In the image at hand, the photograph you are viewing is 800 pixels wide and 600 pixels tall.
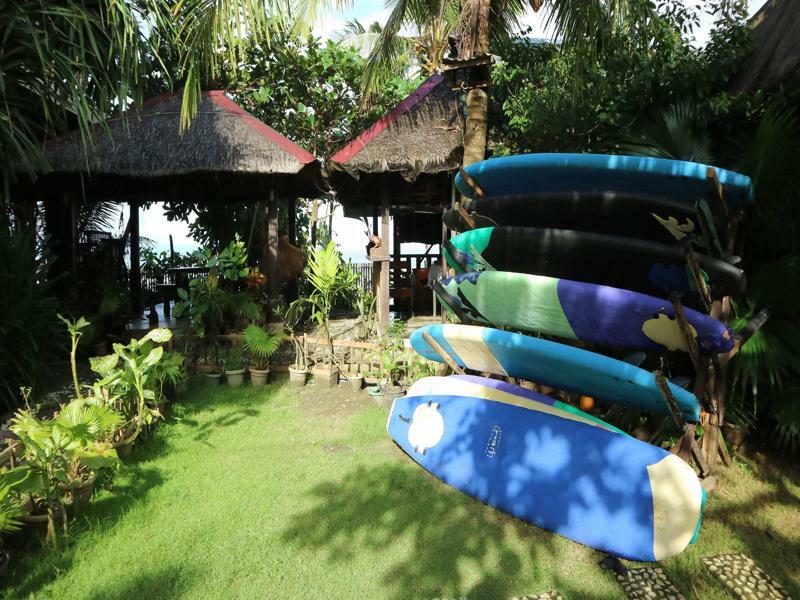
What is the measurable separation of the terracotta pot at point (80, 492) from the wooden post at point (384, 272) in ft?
15.6

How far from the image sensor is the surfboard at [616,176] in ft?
10.9

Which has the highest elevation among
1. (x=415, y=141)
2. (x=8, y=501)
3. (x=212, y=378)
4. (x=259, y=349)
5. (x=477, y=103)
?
(x=477, y=103)

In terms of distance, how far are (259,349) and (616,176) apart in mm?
4686

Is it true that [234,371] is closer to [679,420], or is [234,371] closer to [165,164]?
[165,164]

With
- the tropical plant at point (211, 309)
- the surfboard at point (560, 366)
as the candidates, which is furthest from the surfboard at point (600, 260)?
the tropical plant at point (211, 309)

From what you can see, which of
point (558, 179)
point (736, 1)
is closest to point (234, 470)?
point (558, 179)

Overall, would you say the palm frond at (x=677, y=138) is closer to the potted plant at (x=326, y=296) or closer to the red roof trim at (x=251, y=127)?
the potted plant at (x=326, y=296)

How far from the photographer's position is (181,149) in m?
7.61

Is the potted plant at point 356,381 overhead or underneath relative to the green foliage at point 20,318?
underneath

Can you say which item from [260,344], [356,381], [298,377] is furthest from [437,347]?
[260,344]

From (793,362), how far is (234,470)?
15.3 ft

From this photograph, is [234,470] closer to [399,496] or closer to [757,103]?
[399,496]

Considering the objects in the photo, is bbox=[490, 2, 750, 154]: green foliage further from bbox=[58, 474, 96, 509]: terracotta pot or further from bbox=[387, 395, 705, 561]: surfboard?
bbox=[58, 474, 96, 509]: terracotta pot

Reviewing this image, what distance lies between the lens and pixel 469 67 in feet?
17.2
